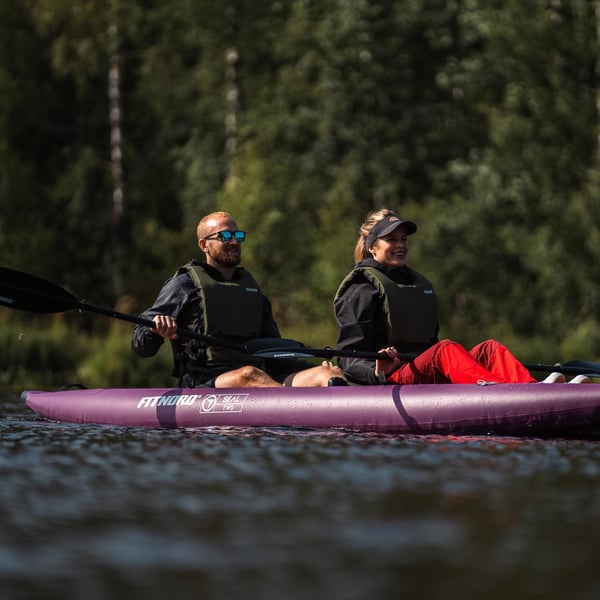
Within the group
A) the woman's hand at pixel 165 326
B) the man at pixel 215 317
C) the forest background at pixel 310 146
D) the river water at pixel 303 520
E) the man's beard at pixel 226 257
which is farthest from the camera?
the forest background at pixel 310 146

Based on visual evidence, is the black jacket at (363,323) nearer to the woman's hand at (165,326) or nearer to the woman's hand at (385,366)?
the woman's hand at (385,366)

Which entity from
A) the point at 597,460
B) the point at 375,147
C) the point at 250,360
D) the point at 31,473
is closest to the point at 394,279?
the point at 250,360

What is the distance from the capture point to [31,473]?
5.75 meters

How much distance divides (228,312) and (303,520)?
4.01 metres

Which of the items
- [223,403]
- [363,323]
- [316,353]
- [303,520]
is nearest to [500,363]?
[363,323]

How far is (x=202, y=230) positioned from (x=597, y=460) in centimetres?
320

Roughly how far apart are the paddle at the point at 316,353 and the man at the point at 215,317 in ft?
0.61

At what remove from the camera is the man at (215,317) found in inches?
324

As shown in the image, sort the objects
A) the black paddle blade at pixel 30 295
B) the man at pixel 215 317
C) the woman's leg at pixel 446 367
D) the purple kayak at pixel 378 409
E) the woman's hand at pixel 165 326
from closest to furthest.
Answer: the purple kayak at pixel 378 409 → the woman's leg at pixel 446 367 → the woman's hand at pixel 165 326 → the man at pixel 215 317 → the black paddle blade at pixel 30 295

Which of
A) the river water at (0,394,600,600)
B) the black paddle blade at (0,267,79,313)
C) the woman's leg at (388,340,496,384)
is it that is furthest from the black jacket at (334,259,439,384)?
the black paddle blade at (0,267,79,313)

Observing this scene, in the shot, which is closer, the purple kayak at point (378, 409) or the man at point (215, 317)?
the purple kayak at point (378, 409)

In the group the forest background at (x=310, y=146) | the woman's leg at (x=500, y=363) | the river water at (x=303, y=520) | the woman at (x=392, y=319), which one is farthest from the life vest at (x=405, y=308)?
the forest background at (x=310, y=146)

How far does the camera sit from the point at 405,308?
26.1 ft

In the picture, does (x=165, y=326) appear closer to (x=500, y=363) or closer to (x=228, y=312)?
(x=228, y=312)
